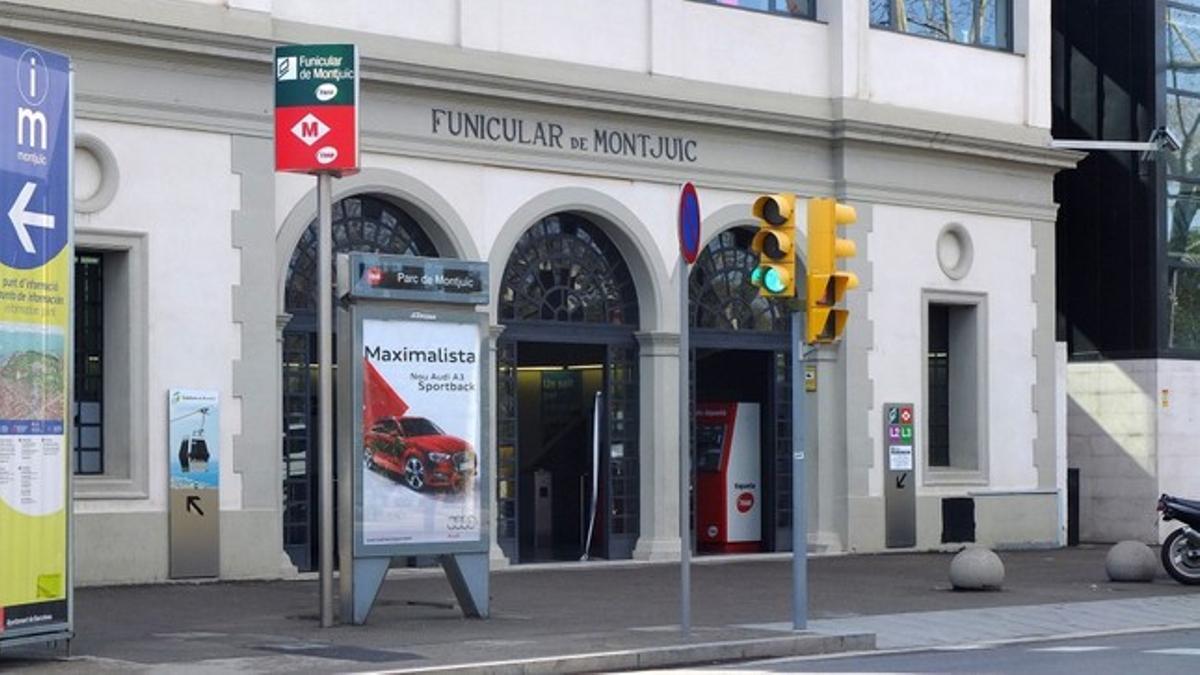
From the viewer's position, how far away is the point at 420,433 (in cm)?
1844

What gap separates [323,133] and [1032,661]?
269 inches

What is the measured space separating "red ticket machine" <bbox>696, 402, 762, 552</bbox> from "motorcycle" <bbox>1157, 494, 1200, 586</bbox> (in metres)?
6.52

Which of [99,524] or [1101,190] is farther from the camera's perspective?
[1101,190]

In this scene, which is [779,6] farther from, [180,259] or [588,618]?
[588,618]

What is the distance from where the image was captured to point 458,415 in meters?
18.6

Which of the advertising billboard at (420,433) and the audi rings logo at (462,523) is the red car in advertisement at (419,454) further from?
the audi rings logo at (462,523)

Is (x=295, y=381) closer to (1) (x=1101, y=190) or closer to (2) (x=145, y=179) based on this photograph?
(2) (x=145, y=179)

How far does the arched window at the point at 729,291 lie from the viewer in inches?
1121

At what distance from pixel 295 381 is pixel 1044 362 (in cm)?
1260

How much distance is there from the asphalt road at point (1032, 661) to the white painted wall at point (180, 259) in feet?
28.3

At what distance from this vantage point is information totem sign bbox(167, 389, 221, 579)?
2278 cm

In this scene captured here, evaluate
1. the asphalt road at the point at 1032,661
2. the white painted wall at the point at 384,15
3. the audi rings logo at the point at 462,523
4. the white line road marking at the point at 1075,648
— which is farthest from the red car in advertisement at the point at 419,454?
the white painted wall at the point at 384,15

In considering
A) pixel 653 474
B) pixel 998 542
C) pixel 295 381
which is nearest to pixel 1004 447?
pixel 998 542

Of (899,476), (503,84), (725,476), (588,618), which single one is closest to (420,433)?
(588,618)
